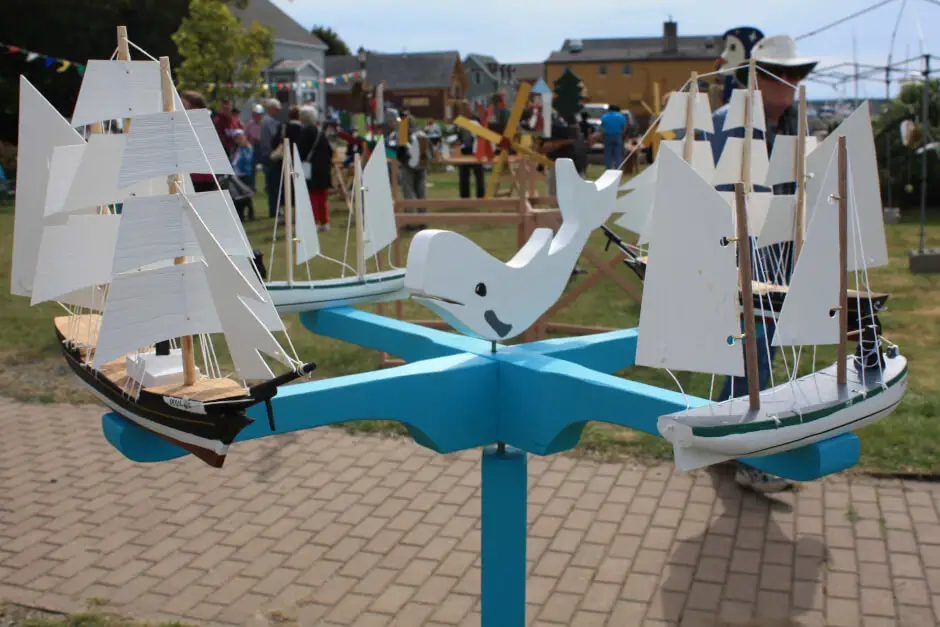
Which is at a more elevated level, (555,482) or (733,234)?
(733,234)

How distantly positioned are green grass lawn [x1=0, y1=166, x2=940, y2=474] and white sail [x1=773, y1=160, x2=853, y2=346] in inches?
21.3

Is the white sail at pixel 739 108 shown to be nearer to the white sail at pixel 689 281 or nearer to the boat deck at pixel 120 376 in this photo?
the white sail at pixel 689 281

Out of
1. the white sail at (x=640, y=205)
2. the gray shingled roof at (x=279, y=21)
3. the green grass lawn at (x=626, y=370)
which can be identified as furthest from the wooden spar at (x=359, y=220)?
the gray shingled roof at (x=279, y=21)

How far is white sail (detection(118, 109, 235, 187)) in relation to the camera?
6.35 feet

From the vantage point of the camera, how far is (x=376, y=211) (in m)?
3.70

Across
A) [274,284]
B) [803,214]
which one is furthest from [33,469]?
[803,214]

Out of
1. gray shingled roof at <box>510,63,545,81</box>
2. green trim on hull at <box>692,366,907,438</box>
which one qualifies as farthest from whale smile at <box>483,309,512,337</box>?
gray shingled roof at <box>510,63,545,81</box>

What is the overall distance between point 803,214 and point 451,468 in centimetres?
307

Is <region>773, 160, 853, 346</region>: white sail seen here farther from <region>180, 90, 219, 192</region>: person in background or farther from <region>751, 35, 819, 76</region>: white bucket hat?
<region>180, 90, 219, 192</region>: person in background

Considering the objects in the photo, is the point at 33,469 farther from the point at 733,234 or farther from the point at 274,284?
the point at 733,234

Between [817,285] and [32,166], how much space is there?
2.09 metres

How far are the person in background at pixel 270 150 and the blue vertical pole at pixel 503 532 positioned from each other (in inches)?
439

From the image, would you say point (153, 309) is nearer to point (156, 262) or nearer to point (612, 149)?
point (156, 262)

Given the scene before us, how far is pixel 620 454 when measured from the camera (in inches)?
209
